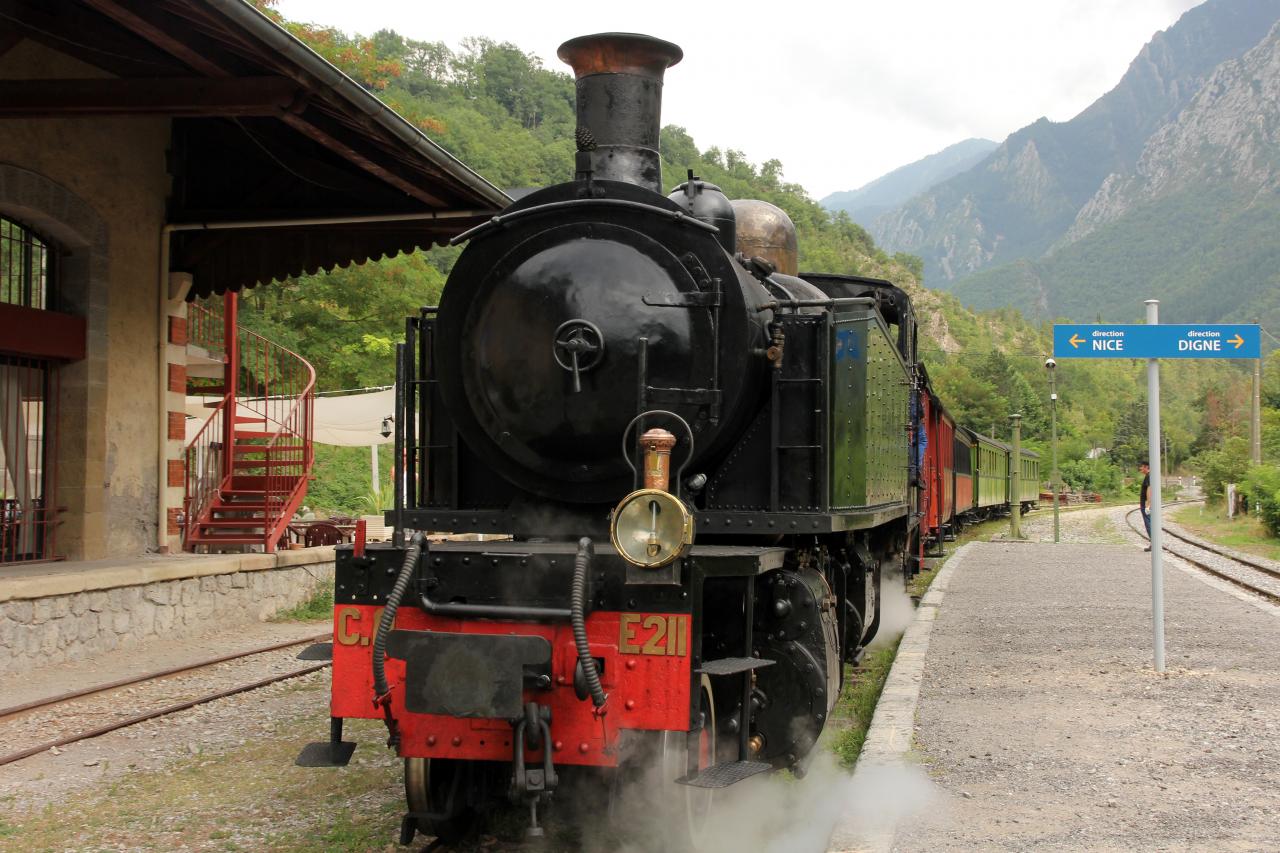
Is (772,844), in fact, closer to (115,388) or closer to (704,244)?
(704,244)

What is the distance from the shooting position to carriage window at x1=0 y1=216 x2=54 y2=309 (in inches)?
384

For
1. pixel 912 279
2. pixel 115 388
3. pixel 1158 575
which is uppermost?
pixel 912 279

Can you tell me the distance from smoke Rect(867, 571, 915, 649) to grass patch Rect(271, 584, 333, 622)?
20.0 ft

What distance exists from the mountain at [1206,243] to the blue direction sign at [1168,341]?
146 meters

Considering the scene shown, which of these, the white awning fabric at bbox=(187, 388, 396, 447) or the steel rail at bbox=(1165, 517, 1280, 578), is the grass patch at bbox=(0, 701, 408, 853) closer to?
the white awning fabric at bbox=(187, 388, 396, 447)

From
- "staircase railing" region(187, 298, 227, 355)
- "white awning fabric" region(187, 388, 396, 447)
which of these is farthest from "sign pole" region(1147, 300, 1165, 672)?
"white awning fabric" region(187, 388, 396, 447)

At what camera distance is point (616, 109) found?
17.1 feet

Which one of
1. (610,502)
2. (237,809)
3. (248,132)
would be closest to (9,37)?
(248,132)

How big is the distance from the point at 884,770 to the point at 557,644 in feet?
5.97

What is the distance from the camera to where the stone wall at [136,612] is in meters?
8.66

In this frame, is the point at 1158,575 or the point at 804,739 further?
the point at 1158,575

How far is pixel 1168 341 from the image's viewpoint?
767cm

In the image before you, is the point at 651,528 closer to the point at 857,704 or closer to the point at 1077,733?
the point at 1077,733

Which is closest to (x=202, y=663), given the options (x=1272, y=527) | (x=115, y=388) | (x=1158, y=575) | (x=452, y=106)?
(x=115, y=388)
